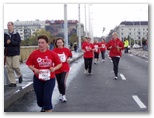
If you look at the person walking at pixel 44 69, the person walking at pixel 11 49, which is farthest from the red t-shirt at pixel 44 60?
the person walking at pixel 11 49

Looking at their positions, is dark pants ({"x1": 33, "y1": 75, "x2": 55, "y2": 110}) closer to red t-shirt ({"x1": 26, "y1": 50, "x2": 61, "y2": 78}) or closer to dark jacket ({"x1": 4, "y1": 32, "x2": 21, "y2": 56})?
red t-shirt ({"x1": 26, "y1": 50, "x2": 61, "y2": 78})

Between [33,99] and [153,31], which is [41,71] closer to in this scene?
[153,31]

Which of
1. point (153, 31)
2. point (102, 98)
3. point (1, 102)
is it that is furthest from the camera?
point (102, 98)

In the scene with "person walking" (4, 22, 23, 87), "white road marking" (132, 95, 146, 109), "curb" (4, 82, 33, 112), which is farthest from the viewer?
"person walking" (4, 22, 23, 87)

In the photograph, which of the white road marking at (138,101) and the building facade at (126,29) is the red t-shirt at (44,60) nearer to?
the white road marking at (138,101)

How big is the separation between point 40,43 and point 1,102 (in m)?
1.35

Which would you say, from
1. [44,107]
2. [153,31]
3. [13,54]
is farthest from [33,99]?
[153,31]

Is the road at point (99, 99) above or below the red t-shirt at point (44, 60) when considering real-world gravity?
below

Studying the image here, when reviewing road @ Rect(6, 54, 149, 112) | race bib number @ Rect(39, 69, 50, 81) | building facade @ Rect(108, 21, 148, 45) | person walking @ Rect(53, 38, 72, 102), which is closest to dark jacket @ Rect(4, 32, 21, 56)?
road @ Rect(6, 54, 149, 112)

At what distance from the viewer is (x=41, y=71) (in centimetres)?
678

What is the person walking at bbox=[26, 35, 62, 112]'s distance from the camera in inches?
267

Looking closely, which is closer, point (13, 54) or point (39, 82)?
point (39, 82)

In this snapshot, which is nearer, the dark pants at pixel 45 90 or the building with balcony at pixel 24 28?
the dark pants at pixel 45 90

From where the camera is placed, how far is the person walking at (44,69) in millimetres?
6785
